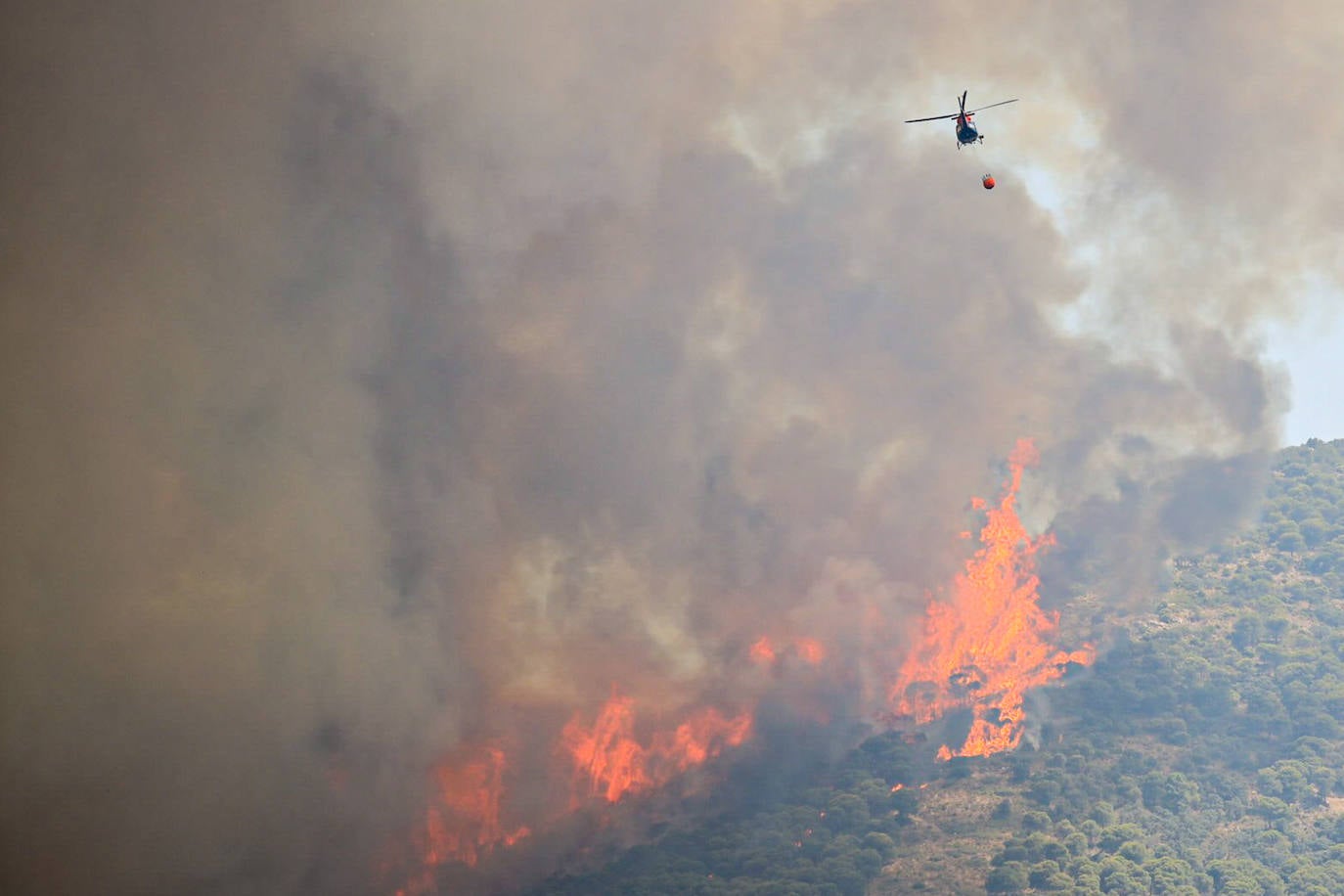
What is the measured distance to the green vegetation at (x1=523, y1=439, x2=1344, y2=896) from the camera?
11100cm

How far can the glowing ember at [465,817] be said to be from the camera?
97.8 metres

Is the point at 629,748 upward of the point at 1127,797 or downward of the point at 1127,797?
upward

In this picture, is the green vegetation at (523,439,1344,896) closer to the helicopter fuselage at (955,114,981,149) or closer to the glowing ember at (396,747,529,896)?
the glowing ember at (396,747,529,896)

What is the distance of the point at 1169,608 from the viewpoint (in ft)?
551

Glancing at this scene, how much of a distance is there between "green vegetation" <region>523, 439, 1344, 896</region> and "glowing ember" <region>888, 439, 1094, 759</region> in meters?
3.91

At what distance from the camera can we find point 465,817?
98.9m

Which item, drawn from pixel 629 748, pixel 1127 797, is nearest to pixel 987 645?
pixel 1127 797

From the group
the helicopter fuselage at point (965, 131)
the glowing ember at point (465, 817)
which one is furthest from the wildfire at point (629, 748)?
the helicopter fuselage at point (965, 131)

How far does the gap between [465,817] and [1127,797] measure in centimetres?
6185

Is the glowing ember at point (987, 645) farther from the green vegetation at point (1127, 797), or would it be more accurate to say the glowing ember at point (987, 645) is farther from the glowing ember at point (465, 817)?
the glowing ember at point (465, 817)

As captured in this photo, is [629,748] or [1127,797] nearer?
[629,748]

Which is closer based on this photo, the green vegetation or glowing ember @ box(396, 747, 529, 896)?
glowing ember @ box(396, 747, 529, 896)

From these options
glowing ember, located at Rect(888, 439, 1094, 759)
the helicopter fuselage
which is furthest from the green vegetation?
the helicopter fuselage

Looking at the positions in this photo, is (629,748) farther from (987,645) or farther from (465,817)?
(987,645)
